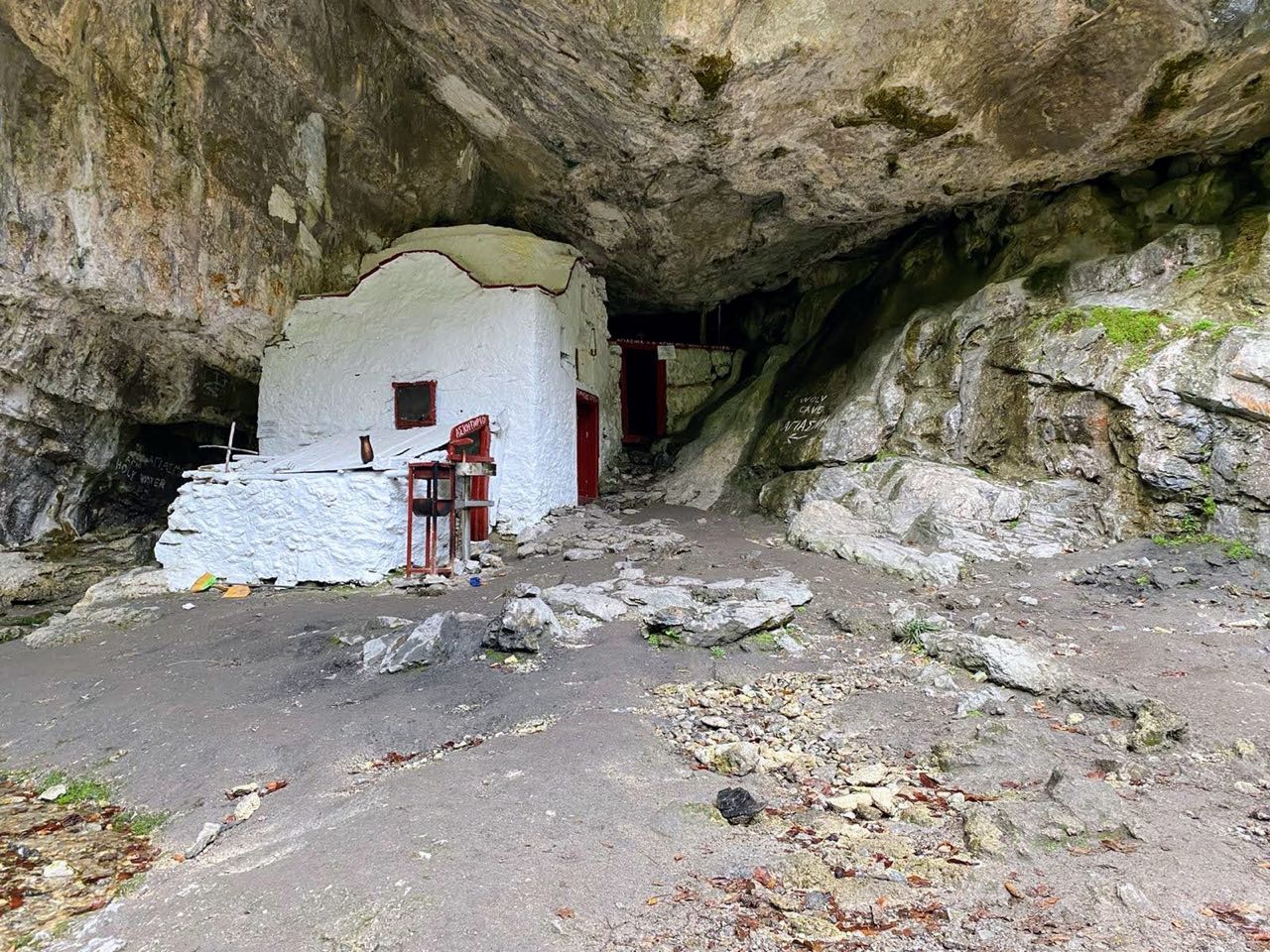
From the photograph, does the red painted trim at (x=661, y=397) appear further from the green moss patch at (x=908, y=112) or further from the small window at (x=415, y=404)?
the green moss patch at (x=908, y=112)

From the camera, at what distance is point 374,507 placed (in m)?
9.85

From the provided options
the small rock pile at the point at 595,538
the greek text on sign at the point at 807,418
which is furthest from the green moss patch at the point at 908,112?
the small rock pile at the point at 595,538

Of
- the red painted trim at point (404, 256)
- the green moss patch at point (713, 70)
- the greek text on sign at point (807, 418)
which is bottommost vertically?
the greek text on sign at point (807, 418)

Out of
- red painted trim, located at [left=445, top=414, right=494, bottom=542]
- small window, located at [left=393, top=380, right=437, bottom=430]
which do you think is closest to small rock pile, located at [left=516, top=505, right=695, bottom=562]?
red painted trim, located at [left=445, top=414, right=494, bottom=542]

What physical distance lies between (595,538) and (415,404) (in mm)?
4533

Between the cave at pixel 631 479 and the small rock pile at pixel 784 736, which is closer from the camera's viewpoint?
the cave at pixel 631 479

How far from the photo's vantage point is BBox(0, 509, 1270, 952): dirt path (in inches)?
113

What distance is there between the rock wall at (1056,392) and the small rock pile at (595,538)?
2059 mm

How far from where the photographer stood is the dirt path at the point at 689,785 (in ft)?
9.39

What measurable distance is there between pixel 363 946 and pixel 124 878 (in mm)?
1850

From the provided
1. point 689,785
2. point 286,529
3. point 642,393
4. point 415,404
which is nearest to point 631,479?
point 642,393

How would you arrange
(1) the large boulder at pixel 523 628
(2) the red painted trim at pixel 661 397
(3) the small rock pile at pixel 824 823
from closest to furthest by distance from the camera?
(3) the small rock pile at pixel 824 823
(1) the large boulder at pixel 523 628
(2) the red painted trim at pixel 661 397

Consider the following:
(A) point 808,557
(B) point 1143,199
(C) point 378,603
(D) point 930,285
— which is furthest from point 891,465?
(C) point 378,603

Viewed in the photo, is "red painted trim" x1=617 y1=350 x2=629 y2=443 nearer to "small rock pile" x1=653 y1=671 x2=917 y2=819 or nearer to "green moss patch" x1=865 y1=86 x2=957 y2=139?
"green moss patch" x1=865 y1=86 x2=957 y2=139
